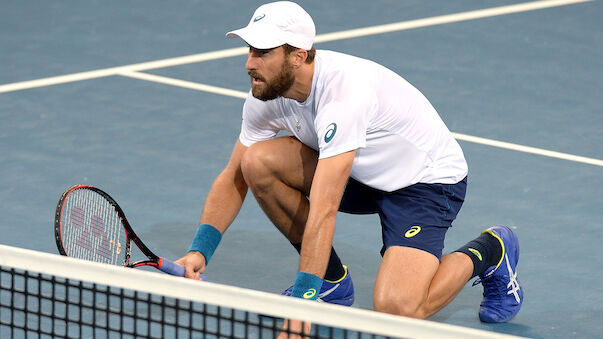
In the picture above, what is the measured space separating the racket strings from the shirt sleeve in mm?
626

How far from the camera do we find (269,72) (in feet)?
14.2

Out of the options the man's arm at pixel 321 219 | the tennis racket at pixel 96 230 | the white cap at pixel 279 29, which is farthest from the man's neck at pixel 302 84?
the tennis racket at pixel 96 230

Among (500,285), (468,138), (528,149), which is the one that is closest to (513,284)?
(500,285)

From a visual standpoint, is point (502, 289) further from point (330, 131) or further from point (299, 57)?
point (299, 57)

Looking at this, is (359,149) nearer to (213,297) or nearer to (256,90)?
(256,90)

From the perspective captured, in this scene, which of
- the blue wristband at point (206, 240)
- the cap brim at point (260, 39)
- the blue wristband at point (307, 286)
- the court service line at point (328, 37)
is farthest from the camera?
the court service line at point (328, 37)

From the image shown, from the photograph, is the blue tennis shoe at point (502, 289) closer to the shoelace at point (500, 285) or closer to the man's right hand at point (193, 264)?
the shoelace at point (500, 285)

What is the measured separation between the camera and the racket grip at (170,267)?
4445 mm

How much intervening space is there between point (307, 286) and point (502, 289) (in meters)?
1.00

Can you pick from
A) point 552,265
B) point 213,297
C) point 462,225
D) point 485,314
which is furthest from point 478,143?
point 213,297

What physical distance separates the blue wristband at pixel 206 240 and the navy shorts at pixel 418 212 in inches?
24.8

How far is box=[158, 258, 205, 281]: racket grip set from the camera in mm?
4445

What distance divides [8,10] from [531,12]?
12.9ft

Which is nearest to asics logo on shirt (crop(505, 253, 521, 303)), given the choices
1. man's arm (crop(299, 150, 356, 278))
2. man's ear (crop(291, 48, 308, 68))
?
man's arm (crop(299, 150, 356, 278))
